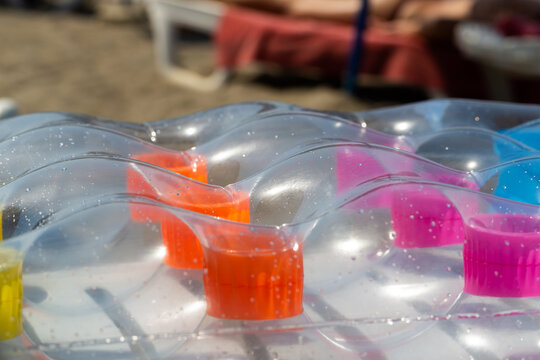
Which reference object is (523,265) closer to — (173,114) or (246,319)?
(246,319)

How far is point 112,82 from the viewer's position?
144 inches

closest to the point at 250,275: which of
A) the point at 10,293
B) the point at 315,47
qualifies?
the point at 10,293

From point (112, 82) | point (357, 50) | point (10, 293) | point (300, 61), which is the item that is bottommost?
point (112, 82)

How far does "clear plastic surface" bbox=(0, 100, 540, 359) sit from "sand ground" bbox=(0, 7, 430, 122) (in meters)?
2.28

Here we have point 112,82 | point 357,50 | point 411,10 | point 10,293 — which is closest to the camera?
point 10,293

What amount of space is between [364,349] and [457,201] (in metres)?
0.19

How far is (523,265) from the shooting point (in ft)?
2.30

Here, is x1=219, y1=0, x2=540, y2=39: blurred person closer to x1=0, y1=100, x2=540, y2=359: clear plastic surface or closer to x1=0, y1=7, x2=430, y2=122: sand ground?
x1=0, y1=7, x2=430, y2=122: sand ground

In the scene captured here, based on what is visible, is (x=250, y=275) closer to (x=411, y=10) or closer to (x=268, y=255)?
(x=268, y=255)

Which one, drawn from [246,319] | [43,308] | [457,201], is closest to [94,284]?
[43,308]

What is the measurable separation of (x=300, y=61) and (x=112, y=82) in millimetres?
1063

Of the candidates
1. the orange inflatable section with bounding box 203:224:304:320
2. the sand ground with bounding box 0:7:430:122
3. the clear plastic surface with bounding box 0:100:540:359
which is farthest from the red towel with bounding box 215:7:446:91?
the orange inflatable section with bounding box 203:224:304:320

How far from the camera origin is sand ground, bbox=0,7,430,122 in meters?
3.18

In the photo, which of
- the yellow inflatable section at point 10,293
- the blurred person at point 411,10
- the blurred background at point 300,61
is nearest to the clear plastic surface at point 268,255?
the yellow inflatable section at point 10,293
